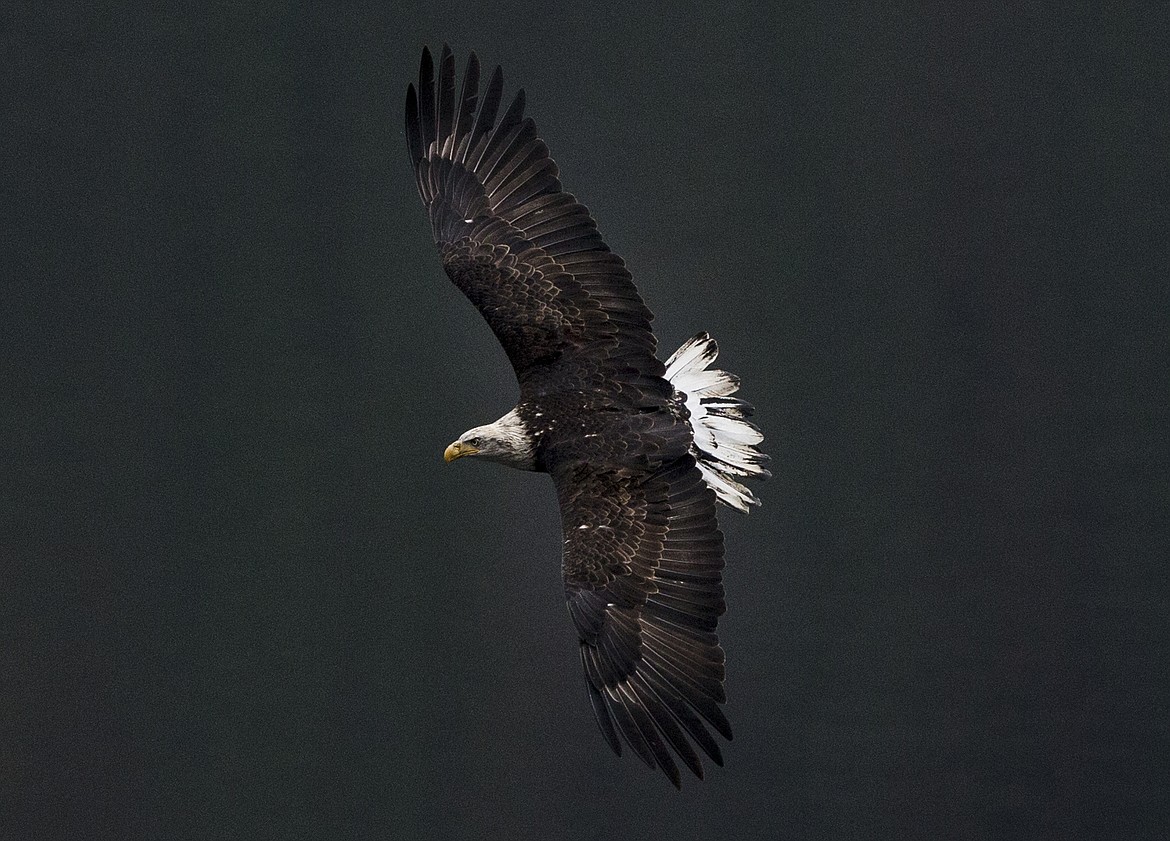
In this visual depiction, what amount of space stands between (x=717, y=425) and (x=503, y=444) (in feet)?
4.95

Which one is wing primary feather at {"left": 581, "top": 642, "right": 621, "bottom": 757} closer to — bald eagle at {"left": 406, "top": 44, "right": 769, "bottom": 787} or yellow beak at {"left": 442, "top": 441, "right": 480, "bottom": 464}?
bald eagle at {"left": 406, "top": 44, "right": 769, "bottom": 787}

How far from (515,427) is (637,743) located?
2197 mm

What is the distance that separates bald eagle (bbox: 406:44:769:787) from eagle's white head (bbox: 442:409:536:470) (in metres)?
0.01

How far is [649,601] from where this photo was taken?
895 centimetres

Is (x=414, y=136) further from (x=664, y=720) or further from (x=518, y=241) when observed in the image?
(x=664, y=720)

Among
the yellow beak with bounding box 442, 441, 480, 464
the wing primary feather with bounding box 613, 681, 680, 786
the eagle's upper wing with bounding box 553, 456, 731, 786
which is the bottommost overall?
the wing primary feather with bounding box 613, 681, 680, 786

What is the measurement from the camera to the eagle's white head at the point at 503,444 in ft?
32.1

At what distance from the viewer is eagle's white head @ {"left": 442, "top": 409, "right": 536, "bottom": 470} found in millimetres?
9797

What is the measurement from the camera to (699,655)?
8750 mm

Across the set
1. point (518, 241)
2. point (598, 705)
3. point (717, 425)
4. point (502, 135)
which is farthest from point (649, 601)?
point (502, 135)

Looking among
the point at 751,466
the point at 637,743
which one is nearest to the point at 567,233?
the point at 751,466

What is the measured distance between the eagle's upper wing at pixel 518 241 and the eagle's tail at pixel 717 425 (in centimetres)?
73

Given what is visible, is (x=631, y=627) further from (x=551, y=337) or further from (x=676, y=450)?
(x=551, y=337)

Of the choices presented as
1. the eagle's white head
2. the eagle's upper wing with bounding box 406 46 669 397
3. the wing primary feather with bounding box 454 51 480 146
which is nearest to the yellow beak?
the eagle's white head
